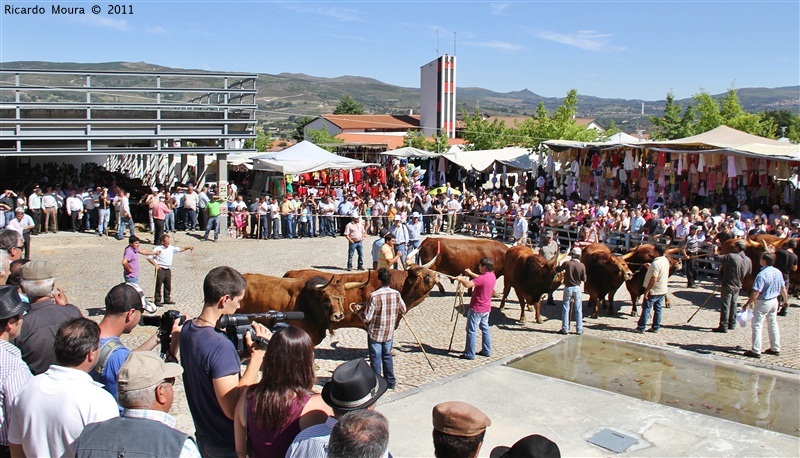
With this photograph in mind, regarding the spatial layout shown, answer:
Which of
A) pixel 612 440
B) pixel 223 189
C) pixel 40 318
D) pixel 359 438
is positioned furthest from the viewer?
pixel 223 189

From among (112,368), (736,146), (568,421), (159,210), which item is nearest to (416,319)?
(568,421)

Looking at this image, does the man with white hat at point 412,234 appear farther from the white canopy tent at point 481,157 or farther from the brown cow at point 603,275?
the white canopy tent at point 481,157

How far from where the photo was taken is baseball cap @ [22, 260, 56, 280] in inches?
231

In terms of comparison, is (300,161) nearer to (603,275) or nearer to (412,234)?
(412,234)

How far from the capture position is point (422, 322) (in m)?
12.5

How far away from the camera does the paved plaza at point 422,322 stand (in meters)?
10.0

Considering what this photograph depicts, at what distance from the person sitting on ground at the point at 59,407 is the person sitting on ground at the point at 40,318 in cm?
118

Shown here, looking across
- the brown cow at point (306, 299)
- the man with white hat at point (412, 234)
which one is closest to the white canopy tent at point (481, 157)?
the man with white hat at point (412, 234)

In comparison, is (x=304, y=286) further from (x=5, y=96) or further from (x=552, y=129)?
(x=552, y=129)

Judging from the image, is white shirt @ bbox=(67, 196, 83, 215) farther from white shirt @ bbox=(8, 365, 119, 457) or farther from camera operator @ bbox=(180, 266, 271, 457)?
white shirt @ bbox=(8, 365, 119, 457)

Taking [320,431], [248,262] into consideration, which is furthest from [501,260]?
[320,431]

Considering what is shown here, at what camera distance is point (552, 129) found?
39.2 m

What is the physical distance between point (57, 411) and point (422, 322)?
355 inches

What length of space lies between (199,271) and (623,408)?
11.5 metres
